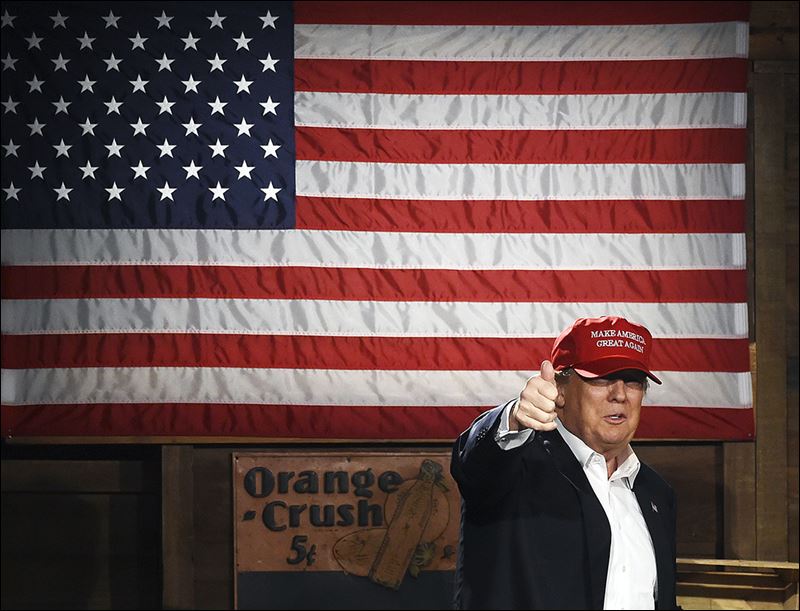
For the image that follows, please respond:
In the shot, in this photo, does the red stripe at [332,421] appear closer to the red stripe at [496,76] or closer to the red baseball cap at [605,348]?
the red stripe at [496,76]

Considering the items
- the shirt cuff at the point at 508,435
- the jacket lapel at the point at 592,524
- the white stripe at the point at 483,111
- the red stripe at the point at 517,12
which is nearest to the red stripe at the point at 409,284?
the white stripe at the point at 483,111

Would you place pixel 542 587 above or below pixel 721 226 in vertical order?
below

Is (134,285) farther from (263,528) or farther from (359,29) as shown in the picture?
(359,29)

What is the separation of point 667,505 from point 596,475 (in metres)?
0.26

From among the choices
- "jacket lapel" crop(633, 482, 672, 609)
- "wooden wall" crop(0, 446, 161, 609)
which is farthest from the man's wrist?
"wooden wall" crop(0, 446, 161, 609)

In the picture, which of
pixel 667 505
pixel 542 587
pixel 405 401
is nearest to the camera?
pixel 542 587

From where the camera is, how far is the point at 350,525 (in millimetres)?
3334

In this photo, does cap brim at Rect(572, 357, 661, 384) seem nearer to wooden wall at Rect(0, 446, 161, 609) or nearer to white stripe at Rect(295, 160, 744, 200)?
white stripe at Rect(295, 160, 744, 200)

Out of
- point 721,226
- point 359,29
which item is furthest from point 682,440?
point 359,29

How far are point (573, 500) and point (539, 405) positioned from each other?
1.15 ft

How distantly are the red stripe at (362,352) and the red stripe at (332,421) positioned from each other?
0.57 ft

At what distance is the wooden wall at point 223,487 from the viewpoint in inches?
132

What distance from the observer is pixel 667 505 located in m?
1.97

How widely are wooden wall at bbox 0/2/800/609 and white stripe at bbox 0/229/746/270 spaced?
0.36 m
